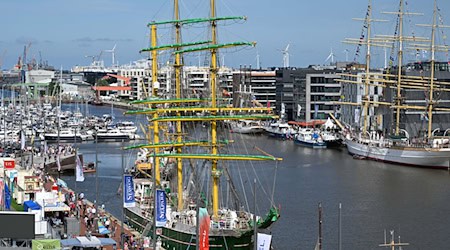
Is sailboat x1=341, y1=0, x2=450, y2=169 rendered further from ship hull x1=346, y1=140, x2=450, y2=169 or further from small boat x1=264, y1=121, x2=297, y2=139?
small boat x1=264, y1=121, x2=297, y2=139

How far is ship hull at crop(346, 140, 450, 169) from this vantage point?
73.0m

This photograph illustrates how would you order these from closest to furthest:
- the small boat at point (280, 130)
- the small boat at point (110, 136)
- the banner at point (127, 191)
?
the banner at point (127, 191) < the small boat at point (110, 136) < the small boat at point (280, 130)

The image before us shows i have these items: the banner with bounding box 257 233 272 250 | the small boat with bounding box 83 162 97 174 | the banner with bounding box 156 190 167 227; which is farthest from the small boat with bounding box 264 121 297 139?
the banner with bounding box 257 233 272 250

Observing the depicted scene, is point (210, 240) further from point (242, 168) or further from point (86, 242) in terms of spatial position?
point (242, 168)

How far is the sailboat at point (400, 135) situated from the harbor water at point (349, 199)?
1353 mm

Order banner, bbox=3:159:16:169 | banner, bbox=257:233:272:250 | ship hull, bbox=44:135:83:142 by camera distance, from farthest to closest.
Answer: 1. ship hull, bbox=44:135:83:142
2. banner, bbox=3:159:16:169
3. banner, bbox=257:233:272:250

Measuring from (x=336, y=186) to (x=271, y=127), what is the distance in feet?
175

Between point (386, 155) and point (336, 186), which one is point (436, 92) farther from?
point (336, 186)

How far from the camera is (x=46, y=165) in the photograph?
65625mm

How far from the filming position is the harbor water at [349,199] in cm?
4134

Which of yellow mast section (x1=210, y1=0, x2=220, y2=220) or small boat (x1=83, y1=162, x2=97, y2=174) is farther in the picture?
small boat (x1=83, y1=162, x2=97, y2=174)

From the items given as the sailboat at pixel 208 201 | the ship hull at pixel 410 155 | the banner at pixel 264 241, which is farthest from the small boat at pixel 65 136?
the banner at pixel 264 241

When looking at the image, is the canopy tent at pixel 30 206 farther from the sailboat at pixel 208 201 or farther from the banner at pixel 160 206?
the banner at pixel 160 206

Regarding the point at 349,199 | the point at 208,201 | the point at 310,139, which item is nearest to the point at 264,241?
the point at 208,201
